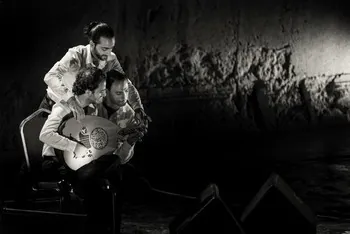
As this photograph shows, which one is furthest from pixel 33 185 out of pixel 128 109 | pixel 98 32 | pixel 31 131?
pixel 98 32

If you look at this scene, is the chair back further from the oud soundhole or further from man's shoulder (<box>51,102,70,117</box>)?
the oud soundhole

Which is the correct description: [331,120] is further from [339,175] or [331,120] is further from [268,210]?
[268,210]

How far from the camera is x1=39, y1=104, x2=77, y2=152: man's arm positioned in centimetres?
314

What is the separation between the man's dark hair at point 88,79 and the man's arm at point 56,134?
0.53ft

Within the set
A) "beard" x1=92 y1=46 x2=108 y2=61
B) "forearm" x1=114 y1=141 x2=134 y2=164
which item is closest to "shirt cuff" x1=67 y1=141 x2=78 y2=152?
"forearm" x1=114 y1=141 x2=134 y2=164

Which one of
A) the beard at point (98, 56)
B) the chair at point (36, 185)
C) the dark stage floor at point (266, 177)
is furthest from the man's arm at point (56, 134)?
the dark stage floor at point (266, 177)

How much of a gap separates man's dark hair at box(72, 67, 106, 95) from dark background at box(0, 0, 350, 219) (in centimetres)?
406

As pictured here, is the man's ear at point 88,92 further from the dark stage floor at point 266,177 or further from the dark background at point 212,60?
the dark background at point 212,60

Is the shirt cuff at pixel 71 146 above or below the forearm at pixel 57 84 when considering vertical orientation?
below

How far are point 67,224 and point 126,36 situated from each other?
4149 millimetres

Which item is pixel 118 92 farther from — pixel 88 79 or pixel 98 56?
pixel 98 56

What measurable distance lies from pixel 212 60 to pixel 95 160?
4.46 m

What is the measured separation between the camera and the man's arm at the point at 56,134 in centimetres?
314

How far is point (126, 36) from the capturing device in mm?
7422
